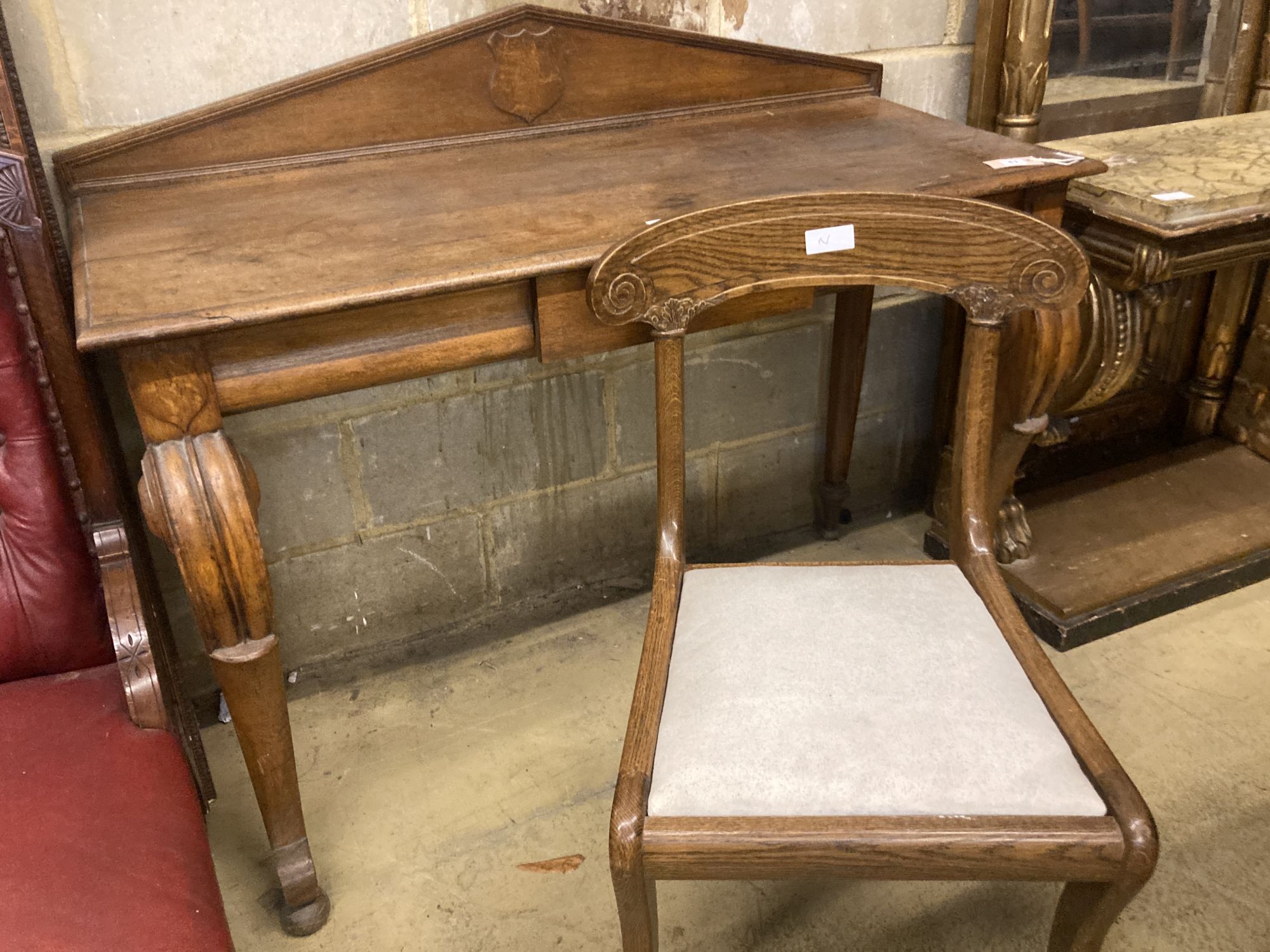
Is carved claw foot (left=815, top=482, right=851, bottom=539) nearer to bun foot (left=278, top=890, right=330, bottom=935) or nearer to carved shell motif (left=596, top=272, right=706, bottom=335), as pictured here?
carved shell motif (left=596, top=272, right=706, bottom=335)

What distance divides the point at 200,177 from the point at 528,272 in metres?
0.57

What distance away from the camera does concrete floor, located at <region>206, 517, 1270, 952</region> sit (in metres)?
Result: 1.33

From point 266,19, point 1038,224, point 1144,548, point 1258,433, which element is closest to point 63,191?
point 266,19

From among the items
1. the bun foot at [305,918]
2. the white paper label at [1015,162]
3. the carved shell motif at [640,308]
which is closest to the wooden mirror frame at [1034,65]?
the white paper label at [1015,162]

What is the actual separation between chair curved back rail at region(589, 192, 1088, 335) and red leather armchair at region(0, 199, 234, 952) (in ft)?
2.01

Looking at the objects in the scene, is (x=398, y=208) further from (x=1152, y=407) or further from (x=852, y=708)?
(x=1152, y=407)

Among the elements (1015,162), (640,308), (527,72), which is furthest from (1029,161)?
(527,72)

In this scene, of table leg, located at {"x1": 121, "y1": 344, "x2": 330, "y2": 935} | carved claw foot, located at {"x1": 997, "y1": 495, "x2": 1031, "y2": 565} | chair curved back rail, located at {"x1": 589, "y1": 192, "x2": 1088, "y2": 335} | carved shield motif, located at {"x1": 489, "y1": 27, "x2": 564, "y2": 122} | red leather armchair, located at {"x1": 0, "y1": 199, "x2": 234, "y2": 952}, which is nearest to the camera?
red leather armchair, located at {"x1": 0, "y1": 199, "x2": 234, "y2": 952}

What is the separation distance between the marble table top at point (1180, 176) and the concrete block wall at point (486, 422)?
33 centimetres

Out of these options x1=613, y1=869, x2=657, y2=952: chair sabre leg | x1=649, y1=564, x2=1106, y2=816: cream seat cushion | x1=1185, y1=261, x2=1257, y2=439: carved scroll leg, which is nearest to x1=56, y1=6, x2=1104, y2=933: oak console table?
x1=649, y1=564, x2=1106, y2=816: cream seat cushion

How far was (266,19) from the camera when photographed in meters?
1.39

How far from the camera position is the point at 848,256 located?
1160 mm

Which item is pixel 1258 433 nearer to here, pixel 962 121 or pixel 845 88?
pixel 962 121

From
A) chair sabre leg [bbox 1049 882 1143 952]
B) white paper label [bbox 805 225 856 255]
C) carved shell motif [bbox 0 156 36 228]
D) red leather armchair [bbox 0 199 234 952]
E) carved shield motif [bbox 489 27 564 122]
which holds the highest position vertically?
carved shield motif [bbox 489 27 564 122]
